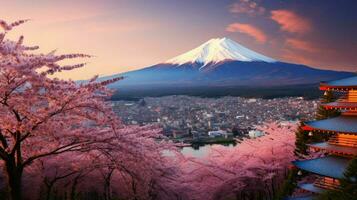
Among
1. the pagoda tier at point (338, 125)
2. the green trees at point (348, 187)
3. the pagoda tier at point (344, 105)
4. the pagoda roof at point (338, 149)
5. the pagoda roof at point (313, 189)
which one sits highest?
the pagoda tier at point (344, 105)

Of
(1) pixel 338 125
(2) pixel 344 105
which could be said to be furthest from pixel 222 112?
(1) pixel 338 125

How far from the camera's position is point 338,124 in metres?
13.4

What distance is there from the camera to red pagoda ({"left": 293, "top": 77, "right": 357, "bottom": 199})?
13148 millimetres

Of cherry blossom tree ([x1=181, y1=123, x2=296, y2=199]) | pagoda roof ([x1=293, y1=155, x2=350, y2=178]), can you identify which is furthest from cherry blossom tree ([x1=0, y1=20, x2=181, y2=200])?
cherry blossom tree ([x1=181, y1=123, x2=296, y2=199])

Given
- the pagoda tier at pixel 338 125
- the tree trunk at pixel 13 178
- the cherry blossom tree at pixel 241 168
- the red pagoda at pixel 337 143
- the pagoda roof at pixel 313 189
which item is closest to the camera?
the tree trunk at pixel 13 178

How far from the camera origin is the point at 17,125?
10.7 meters

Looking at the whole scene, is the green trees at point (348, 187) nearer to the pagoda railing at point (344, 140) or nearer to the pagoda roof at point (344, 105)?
the pagoda railing at point (344, 140)

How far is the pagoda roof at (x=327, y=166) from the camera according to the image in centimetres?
1308

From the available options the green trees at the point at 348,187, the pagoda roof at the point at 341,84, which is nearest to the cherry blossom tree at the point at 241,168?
the pagoda roof at the point at 341,84

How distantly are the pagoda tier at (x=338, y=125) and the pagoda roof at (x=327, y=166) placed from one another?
0.95 m

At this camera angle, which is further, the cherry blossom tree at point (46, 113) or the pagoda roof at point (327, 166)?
the pagoda roof at point (327, 166)

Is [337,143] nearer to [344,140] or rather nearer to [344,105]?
[344,140]

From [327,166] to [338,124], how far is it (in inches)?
48.6

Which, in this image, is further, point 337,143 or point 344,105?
point 337,143
